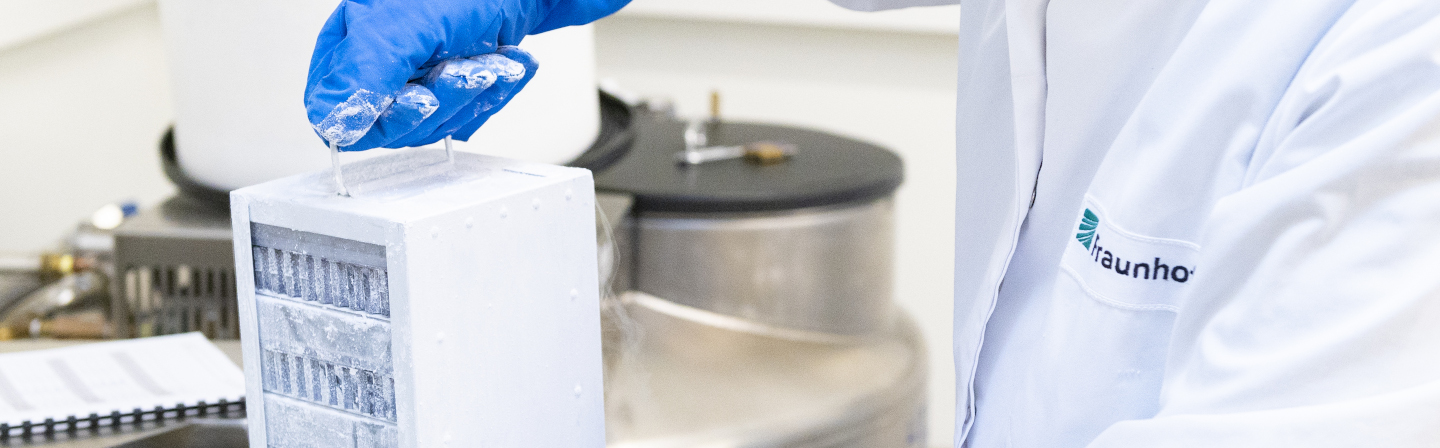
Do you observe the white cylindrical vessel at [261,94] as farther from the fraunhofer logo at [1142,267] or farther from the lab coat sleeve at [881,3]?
the fraunhofer logo at [1142,267]

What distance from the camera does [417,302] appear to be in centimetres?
69

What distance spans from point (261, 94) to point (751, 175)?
67 centimetres

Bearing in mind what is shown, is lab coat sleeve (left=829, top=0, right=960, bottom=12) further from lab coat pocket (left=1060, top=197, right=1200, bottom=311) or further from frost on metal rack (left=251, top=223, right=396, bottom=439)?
frost on metal rack (left=251, top=223, right=396, bottom=439)

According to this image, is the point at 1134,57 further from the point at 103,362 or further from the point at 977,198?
the point at 103,362

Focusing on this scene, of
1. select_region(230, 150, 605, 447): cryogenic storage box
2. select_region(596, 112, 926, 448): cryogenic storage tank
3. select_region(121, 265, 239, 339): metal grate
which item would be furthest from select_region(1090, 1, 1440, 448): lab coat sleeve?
select_region(121, 265, 239, 339): metal grate

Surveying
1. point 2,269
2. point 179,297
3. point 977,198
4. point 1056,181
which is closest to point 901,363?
point 977,198

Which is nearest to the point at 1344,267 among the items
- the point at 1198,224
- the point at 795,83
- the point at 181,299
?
the point at 1198,224

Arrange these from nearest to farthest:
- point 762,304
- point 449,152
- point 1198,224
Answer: point 1198,224
point 449,152
point 762,304

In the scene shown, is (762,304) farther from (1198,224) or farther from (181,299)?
(1198,224)

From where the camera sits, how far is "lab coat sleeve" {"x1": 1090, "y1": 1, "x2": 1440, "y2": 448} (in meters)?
0.52

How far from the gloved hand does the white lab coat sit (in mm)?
374

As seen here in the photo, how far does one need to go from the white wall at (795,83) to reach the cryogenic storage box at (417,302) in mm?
1736

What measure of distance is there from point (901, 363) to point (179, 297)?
943mm

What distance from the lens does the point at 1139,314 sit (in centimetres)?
71
